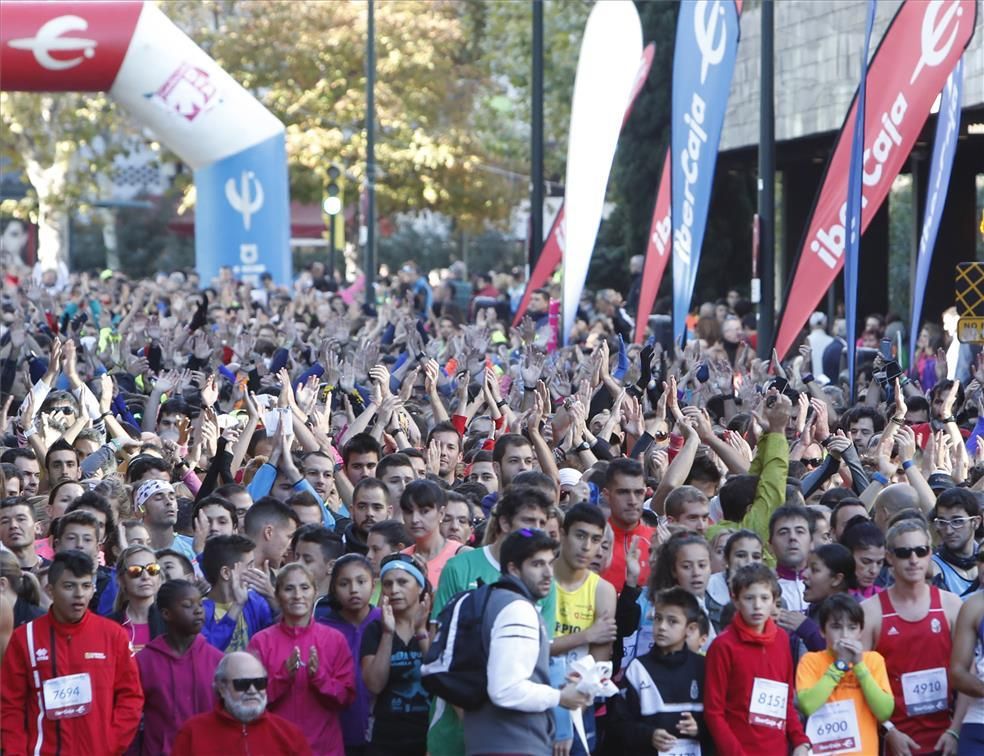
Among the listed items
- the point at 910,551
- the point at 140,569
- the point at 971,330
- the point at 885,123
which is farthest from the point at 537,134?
the point at 910,551

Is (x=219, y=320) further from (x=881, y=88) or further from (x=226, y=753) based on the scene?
(x=226, y=753)

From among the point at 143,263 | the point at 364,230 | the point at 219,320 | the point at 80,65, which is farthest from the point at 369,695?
the point at 143,263

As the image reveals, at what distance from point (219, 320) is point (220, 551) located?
42.8ft

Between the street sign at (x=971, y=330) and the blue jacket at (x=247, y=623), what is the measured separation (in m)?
7.64

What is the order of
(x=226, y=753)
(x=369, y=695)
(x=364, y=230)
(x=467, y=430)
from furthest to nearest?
(x=364, y=230) < (x=467, y=430) < (x=369, y=695) < (x=226, y=753)

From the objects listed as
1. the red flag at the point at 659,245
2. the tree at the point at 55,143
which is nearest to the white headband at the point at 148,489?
the red flag at the point at 659,245

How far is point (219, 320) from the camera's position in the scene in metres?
21.1

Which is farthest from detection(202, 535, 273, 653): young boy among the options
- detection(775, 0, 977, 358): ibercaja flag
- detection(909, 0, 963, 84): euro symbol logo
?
detection(909, 0, 963, 84): euro symbol logo

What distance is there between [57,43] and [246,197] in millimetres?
3573

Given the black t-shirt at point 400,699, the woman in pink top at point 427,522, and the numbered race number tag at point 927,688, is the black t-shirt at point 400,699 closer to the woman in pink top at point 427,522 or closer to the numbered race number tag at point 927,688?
the woman in pink top at point 427,522

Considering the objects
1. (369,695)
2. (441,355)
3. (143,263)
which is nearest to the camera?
(369,695)

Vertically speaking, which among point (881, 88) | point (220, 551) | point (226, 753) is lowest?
point (226, 753)

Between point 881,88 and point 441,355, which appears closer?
point 881,88

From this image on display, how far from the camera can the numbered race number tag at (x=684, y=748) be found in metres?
7.39
